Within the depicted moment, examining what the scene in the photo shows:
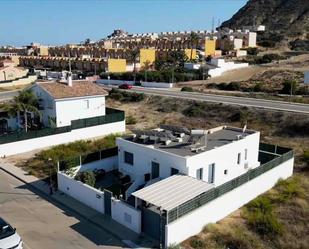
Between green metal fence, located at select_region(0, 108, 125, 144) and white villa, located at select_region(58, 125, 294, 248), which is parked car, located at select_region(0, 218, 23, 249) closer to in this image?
white villa, located at select_region(58, 125, 294, 248)

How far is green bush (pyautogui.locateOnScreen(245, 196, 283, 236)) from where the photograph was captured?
63.1 feet

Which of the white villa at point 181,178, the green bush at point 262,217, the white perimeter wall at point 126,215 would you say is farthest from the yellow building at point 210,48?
the white perimeter wall at point 126,215

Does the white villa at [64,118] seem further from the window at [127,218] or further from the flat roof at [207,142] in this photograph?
the window at [127,218]

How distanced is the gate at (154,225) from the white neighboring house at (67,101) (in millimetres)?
19995

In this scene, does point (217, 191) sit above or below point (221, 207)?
above

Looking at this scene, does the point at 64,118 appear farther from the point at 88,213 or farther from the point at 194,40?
the point at 194,40

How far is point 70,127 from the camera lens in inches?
1373

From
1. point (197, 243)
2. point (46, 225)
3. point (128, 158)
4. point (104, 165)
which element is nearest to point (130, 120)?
point (104, 165)

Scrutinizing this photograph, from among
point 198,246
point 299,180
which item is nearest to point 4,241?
point 198,246

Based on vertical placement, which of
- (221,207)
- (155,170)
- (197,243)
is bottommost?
(197,243)

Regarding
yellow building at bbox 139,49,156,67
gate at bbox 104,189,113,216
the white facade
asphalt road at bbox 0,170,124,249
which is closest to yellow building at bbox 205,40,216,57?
yellow building at bbox 139,49,156,67

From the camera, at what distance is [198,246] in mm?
17359

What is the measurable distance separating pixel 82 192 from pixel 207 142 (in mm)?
9020

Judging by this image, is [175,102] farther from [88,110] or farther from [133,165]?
[133,165]
